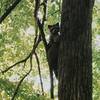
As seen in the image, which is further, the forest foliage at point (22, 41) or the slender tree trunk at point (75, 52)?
the forest foliage at point (22, 41)

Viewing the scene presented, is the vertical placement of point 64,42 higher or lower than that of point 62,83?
higher

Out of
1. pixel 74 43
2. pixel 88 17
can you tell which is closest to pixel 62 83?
pixel 74 43

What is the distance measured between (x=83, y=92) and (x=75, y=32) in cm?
72

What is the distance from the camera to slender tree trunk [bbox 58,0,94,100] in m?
3.89

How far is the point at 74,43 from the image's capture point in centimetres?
404

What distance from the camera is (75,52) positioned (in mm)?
4023

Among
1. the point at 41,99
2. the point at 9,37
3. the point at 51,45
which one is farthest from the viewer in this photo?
the point at 9,37

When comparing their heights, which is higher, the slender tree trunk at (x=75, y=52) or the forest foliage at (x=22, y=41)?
the slender tree trunk at (x=75, y=52)

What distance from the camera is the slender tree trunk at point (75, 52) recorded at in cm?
389

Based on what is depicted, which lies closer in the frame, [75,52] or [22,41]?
[75,52]

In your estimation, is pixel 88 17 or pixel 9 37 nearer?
pixel 88 17

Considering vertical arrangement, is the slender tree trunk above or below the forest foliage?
above

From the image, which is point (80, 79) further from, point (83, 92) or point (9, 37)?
point (9, 37)

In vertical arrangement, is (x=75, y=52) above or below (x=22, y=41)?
above
